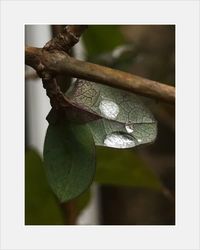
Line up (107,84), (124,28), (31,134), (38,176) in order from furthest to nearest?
(124,28)
(31,134)
(38,176)
(107,84)

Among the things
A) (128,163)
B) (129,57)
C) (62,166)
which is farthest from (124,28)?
(62,166)

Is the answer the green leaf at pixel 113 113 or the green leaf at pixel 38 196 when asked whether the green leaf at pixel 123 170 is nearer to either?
the green leaf at pixel 38 196

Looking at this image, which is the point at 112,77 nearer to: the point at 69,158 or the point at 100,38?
the point at 69,158

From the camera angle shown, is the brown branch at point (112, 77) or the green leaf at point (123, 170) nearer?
the brown branch at point (112, 77)

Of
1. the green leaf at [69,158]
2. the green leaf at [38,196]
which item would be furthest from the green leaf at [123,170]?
the green leaf at [69,158]

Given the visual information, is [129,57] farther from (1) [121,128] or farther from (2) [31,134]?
(1) [121,128]

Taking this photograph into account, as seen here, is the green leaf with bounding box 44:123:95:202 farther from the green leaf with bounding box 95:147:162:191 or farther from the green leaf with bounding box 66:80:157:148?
the green leaf with bounding box 95:147:162:191

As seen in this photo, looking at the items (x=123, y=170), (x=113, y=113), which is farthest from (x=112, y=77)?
(x=123, y=170)
